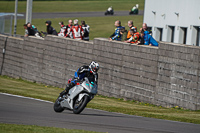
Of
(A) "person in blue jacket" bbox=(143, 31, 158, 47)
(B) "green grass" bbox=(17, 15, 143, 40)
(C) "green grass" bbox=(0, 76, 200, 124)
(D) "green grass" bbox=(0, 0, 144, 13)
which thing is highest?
(D) "green grass" bbox=(0, 0, 144, 13)

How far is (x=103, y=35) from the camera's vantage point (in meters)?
49.8

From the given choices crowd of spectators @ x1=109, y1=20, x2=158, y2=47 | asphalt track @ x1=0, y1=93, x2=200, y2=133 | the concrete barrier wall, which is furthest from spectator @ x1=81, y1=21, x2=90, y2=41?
asphalt track @ x1=0, y1=93, x2=200, y2=133

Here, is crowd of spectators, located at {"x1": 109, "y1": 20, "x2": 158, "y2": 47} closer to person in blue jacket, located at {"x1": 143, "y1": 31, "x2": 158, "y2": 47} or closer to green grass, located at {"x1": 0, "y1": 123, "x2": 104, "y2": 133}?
person in blue jacket, located at {"x1": 143, "y1": 31, "x2": 158, "y2": 47}

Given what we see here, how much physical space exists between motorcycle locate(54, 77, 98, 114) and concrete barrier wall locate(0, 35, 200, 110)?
4.69 meters

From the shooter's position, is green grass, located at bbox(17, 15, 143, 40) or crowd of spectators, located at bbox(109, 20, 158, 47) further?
green grass, located at bbox(17, 15, 143, 40)

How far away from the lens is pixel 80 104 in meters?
12.2

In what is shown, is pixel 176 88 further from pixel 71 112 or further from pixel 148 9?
pixel 148 9

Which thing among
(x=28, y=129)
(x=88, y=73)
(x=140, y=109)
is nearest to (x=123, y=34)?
(x=140, y=109)

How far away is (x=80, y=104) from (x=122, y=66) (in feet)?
22.6

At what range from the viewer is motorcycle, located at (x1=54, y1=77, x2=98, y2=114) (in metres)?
12.1

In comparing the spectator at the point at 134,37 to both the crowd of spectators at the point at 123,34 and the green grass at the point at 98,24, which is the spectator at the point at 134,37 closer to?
the crowd of spectators at the point at 123,34

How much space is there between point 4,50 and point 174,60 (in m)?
13.1

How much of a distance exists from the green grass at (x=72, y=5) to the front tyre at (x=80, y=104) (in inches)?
2209

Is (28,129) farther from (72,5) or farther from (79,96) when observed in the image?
(72,5)
